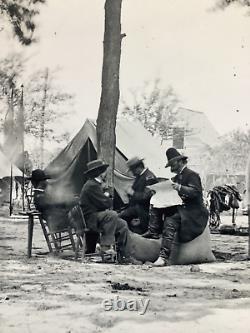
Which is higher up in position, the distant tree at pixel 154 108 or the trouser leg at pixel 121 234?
the distant tree at pixel 154 108

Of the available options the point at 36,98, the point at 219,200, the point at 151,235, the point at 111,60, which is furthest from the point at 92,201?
the point at 219,200

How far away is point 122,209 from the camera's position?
13.9ft

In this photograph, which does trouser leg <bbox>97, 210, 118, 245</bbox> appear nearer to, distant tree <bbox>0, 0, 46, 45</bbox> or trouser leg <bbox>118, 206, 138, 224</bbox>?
trouser leg <bbox>118, 206, 138, 224</bbox>

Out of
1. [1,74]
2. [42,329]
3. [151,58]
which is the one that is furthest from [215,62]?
[42,329]

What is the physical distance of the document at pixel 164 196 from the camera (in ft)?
Answer: 13.7

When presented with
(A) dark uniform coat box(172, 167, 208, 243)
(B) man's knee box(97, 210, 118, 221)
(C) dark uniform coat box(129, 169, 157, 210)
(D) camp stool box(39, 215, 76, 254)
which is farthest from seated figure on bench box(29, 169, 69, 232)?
(A) dark uniform coat box(172, 167, 208, 243)

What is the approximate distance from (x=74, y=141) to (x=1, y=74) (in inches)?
23.5

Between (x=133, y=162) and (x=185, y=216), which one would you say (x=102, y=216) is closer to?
(x=133, y=162)

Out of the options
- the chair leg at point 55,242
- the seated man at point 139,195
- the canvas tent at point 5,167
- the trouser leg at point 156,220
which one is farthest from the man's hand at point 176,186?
the canvas tent at point 5,167

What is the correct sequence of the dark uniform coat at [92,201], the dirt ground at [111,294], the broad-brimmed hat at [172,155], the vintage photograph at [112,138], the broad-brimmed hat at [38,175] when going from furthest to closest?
the dark uniform coat at [92,201]
the broad-brimmed hat at [172,155]
the broad-brimmed hat at [38,175]
the vintage photograph at [112,138]
the dirt ground at [111,294]

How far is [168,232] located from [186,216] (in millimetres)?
179

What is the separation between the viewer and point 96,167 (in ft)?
12.4

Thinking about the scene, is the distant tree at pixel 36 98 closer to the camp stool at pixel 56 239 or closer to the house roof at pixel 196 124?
the house roof at pixel 196 124

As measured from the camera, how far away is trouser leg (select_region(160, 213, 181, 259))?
405 centimetres
